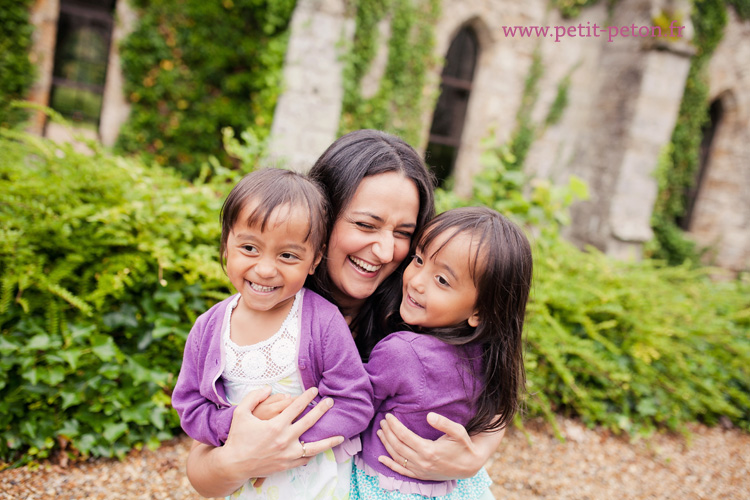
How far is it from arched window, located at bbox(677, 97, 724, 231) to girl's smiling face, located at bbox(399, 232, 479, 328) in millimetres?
10411

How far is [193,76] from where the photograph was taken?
22.2ft

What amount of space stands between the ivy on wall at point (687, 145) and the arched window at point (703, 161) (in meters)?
0.18

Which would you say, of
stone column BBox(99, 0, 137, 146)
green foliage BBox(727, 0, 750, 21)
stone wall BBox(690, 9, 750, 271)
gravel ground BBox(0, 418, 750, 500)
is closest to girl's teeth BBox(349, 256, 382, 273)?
gravel ground BBox(0, 418, 750, 500)

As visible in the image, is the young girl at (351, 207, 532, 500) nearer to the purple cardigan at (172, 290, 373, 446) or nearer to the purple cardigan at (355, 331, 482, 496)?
the purple cardigan at (355, 331, 482, 496)

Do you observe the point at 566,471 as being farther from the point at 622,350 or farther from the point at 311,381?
the point at 311,381

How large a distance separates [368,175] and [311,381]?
72 centimetres

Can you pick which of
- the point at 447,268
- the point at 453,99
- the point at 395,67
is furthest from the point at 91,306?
the point at 453,99

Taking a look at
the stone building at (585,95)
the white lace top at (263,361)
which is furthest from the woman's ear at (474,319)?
the stone building at (585,95)

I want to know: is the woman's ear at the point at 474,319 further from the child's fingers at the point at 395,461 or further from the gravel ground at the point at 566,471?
the gravel ground at the point at 566,471

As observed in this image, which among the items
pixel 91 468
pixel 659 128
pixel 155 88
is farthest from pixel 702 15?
pixel 91 468

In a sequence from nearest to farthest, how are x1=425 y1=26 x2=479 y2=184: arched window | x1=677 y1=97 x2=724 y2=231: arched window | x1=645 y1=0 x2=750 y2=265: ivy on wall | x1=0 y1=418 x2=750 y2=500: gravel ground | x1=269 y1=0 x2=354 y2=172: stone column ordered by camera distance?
x1=0 y1=418 x2=750 y2=500: gravel ground, x1=269 y1=0 x2=354 y2=172: stone column, x1=425 y1=26 x2=479 y2=184: arched window, x1=645 y1=0 x2=750 y2=265: ivy on wall, x1=677 y1=97 x2=724 y2=231: arched window

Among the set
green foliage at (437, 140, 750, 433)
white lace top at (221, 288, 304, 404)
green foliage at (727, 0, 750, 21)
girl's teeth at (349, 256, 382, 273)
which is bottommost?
green foliage at (437, 140, 750, 433)

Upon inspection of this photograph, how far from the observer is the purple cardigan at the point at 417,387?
57.1 inches

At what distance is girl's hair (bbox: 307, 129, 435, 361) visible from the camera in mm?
1648
